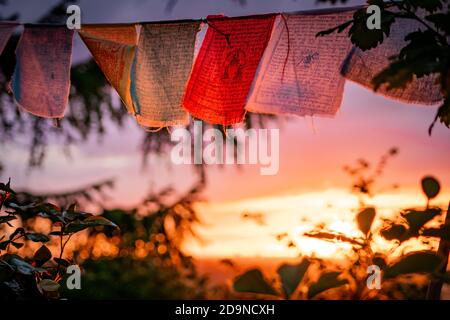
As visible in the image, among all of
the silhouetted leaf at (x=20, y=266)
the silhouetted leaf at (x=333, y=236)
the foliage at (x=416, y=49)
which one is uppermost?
the foliage at (x=416, y=49)

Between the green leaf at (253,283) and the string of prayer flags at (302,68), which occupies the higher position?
the string of prayer flags at (302,68)

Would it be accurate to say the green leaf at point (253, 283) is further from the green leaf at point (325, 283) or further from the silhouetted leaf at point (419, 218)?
the silhouetted leaf at point (419, 218)

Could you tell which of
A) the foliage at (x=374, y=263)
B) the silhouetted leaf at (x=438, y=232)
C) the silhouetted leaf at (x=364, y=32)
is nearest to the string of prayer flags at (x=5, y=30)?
the silhouetted leaf at (x=364, y=32)

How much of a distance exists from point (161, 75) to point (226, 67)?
0.27 m

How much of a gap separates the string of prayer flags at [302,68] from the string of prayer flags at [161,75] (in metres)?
0.32

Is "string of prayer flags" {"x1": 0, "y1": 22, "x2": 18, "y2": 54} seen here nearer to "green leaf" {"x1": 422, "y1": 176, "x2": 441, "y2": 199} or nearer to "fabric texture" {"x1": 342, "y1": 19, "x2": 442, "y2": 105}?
"fabric texture" {"x1": 342, "y1": 19, "x2": 442, "y2": 105}

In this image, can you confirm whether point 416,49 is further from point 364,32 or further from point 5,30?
point 5,30

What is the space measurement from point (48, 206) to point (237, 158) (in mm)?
2627

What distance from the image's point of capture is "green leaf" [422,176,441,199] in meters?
0.96

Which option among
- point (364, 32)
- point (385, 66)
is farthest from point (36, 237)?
point (385, 66)

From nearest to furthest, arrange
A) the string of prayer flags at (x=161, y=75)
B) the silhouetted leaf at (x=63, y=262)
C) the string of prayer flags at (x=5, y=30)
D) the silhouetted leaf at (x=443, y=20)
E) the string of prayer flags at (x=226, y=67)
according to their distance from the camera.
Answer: the silhouetted leaf at (x=443, y=20)
the silhouetted leaf at (x=63, y=262)
the string of prayer flags at (x=226, y=67)
the string of prayer flags at (x=161, y=75)
the string of prayer flags at (x=5, y=30)

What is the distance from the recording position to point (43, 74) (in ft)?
8.39

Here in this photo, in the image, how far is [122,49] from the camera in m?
2.42

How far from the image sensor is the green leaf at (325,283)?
919 mm
